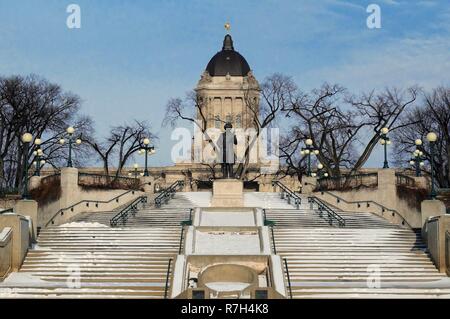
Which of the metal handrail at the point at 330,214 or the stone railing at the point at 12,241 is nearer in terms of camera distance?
the stone railing at the point at 12,241

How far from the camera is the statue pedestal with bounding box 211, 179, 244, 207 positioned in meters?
48.6

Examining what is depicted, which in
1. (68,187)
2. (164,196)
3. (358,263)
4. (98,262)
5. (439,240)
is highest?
(68,187)

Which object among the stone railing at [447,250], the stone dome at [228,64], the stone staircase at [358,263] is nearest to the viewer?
the stone staircase at [358,263]

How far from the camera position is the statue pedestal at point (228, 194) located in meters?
48.6

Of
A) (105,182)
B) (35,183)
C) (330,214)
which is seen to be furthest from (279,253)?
(35,183)

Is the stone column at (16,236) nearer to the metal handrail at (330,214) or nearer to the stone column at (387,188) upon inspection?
the metal handrail at (330,214)

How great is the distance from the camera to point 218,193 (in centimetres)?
4891

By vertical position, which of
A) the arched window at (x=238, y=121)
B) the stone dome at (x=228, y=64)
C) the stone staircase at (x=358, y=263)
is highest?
the stone dome at (x=228, y=64)

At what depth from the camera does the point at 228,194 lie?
161 ft

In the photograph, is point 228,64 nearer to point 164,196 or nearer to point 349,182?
point 349,182

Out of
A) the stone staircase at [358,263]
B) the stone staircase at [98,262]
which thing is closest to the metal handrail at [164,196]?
the stone staircase at [98,262]
